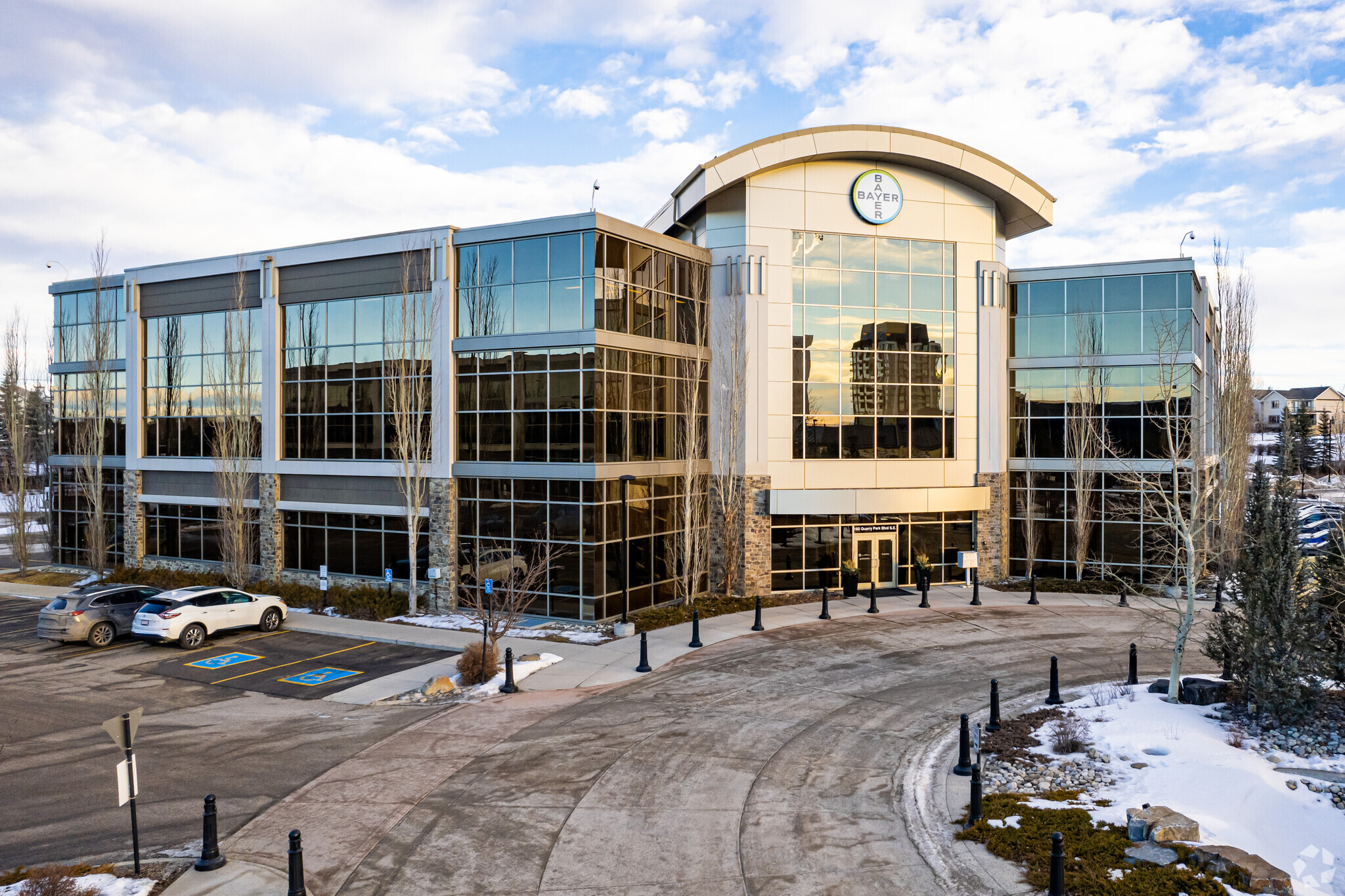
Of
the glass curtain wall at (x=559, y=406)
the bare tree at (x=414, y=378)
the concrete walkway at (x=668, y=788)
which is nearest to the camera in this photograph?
the concrete walkway at (x=668, y=788)

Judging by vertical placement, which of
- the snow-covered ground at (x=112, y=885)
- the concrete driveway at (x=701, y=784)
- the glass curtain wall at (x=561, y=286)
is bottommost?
the concrete driveway at (x=701, y=784)

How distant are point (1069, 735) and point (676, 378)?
17.0 m

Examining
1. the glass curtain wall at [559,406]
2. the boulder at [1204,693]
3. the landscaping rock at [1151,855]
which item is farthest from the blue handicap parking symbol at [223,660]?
the boulder at [1204,693]

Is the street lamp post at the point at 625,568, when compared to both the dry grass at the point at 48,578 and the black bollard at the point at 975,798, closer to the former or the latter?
the black bollard at the point at 975,798

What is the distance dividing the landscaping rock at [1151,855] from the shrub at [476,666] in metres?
12.0

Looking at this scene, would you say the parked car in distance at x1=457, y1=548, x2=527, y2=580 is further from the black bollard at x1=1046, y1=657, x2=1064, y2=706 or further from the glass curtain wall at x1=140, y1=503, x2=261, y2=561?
the black bollard at x1=1046, y1=657, x2=1064, y2=706

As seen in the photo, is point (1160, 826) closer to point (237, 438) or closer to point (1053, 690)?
point (1053, 690)

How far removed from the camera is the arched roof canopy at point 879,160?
86.7 ft

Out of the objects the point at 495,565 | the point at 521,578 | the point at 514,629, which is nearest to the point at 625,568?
the point at 521,578

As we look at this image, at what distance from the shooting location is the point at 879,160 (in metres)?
28.1

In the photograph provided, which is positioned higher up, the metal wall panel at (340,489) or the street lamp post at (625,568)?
the metal wall panel at (340,489)

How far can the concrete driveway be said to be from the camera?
9.01 meters

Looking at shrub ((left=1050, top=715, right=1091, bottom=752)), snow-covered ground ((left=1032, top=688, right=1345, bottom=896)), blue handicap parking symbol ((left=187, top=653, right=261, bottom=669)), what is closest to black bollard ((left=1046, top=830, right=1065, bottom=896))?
snow-covered ground ((left=1032, top=688, right=1345, bottom=896))

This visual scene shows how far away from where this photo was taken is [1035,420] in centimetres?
3042
